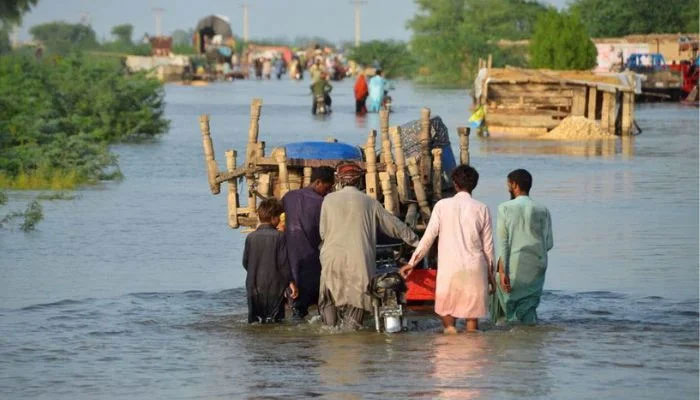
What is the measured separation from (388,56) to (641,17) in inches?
986

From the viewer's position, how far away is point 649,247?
16.3m

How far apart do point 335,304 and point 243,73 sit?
8045 centimetres

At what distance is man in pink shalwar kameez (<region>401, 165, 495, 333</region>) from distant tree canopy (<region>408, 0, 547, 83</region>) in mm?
64541

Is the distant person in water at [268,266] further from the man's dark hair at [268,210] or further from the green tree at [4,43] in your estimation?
the green tree at [4,43]

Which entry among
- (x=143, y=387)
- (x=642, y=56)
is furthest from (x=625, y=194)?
(x=642, y=56)

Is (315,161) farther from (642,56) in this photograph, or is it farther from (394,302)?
(642,56)

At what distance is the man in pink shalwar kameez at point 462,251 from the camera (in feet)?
35.2

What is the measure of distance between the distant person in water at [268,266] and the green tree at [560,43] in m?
32.8

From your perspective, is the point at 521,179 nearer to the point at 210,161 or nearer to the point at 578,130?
the point at 210,161

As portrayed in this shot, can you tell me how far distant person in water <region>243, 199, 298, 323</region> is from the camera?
11375mm

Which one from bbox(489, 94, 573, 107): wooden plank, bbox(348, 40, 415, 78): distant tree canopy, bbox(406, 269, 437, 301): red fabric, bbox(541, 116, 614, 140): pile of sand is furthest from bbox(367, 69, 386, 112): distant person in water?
bbox(348, 40, 415, 78): distant tree canopy

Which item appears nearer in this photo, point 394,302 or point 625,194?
point 394,302

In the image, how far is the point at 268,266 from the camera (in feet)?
37.3

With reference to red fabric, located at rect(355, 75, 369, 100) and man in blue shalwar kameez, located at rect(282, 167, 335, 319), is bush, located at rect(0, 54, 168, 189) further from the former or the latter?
man in blue shalwar kameez, located at rect(282, 167, 335, 319)
